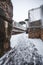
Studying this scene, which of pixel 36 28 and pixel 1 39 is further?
pixel 36 28

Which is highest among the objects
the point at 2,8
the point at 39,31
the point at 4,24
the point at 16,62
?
the point at 2,8

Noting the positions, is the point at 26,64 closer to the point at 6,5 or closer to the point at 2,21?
the point at 2,21

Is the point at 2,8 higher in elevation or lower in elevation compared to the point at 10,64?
higher

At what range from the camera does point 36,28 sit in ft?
9.98

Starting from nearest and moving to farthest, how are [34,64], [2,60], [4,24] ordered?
[34,64]
[2,60]
[4,24]

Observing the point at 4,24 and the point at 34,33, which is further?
the point at 34,33

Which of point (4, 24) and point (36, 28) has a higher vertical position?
point (4, 24)

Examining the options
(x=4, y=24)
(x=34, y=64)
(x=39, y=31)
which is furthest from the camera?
(x=39, y=31)

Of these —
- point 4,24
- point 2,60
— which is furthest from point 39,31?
point 2,60

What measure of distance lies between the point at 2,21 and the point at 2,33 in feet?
0.64

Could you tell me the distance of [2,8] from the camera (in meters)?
1.42

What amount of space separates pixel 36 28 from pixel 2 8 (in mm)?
Result: 1836

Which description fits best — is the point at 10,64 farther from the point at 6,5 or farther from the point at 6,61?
the point at 6,5

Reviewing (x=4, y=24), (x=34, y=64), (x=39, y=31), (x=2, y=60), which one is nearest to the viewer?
(x=34, y=64)
